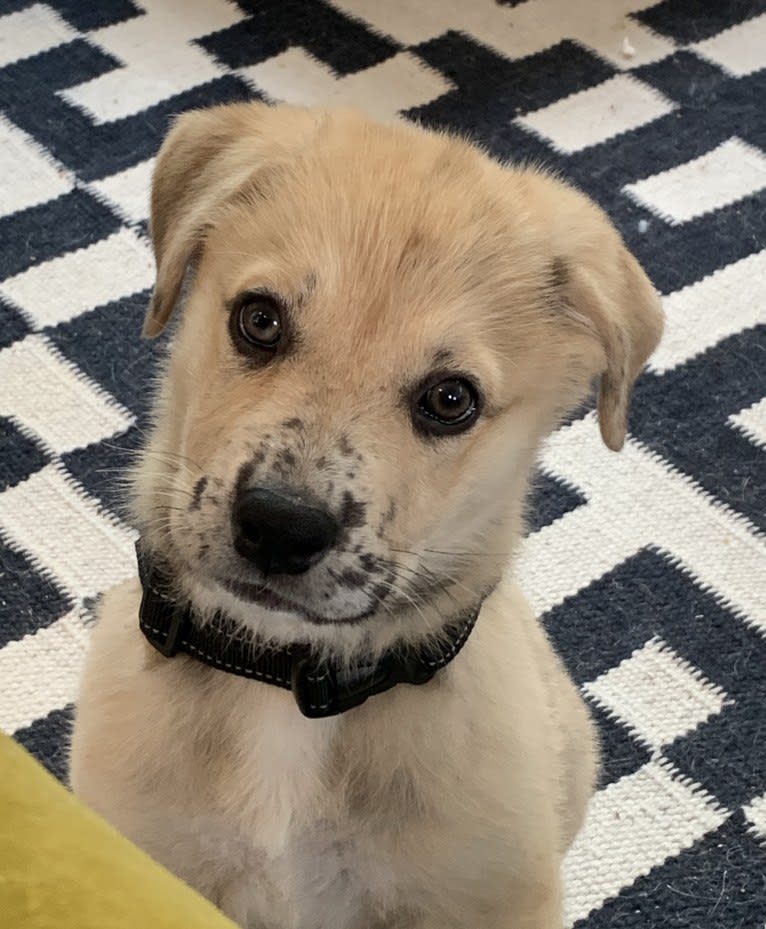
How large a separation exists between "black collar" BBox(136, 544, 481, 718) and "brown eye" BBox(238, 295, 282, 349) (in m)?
0.28

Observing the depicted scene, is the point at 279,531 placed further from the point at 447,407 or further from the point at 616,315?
the point at 616,315

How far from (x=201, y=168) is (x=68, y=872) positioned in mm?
842

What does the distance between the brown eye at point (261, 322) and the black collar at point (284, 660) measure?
11.1 inches

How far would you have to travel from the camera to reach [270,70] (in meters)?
2.96

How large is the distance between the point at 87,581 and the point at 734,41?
7.15 ft

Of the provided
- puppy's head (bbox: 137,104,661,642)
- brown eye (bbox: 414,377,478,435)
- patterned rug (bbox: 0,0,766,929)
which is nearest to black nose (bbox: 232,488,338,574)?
puppy's head (bbox: 137,104,661,642)

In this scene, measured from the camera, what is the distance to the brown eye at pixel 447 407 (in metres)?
1.20

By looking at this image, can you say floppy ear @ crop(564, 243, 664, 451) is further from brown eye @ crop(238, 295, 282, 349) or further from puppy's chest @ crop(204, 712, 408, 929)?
puppy's chest @ crop(204, 712, 408, 929)

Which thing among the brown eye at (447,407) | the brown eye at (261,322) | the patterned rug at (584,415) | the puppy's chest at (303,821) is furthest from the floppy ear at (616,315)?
the patterned rug at (584,415)

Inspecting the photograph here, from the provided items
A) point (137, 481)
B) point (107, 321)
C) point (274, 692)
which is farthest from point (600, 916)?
point (107, 321)

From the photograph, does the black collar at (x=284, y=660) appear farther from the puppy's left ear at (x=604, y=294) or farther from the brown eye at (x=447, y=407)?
the puppy's left ear at (x=604, y=294)

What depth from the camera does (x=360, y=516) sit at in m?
1.11

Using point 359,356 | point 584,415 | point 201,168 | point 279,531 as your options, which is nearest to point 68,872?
point 279,531

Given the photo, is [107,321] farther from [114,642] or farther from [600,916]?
[600,916]
